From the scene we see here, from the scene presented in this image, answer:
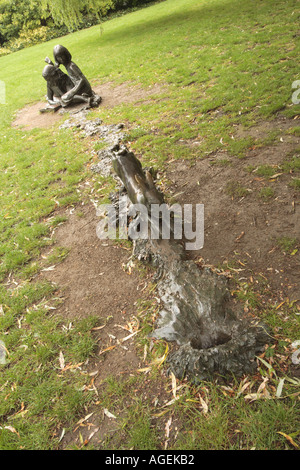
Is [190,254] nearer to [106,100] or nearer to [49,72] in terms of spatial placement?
[106,100]

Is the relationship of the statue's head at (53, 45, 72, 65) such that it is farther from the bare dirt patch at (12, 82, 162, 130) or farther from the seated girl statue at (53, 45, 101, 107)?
the bare dirt patch at (12, 82, 162, 130)

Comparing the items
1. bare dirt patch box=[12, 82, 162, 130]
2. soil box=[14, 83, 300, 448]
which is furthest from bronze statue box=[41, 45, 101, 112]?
soil box=[14, 83, 300, 448]

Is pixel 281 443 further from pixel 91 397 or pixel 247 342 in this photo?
pixel 91 397

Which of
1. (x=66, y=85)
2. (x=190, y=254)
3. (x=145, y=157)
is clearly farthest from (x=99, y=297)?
(x=66, y=85)

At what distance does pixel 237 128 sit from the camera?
19.6ft

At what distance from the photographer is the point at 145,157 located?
6.10 metres

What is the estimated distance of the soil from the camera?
9.94 ft

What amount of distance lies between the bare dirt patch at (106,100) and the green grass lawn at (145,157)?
431mm

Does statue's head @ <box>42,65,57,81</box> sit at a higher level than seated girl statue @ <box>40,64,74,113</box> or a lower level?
higher

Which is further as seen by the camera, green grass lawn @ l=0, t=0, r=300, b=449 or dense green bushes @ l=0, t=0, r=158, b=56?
dense green bushes @ l=0, t=0, r=158, b=56

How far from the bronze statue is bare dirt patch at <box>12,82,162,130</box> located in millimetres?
270

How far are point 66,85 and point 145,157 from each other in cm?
605

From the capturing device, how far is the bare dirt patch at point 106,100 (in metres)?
9.37
